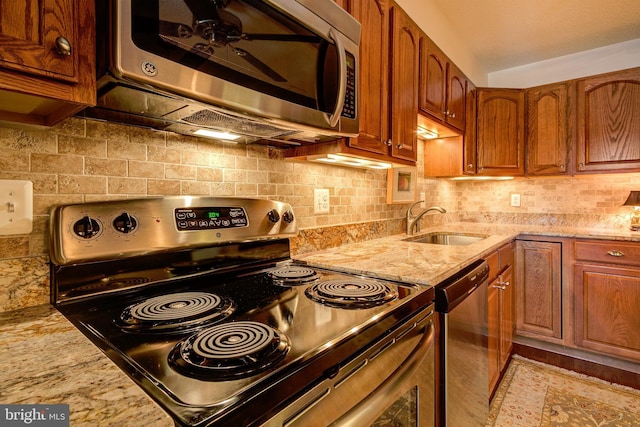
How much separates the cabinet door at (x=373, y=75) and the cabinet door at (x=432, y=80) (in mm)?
433

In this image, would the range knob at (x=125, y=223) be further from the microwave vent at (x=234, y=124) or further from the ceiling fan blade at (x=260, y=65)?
the ceiling fan blade at (x=260, y=65)

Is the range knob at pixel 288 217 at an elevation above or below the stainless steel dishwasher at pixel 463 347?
above

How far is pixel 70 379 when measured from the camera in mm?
475

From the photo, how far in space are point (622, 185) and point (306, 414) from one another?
10.5ft

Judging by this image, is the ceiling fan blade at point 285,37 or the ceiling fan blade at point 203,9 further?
the ceiling fan blade at point 285,37

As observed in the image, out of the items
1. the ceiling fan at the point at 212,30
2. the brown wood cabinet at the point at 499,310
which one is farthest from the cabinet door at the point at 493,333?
the ceiling fan at the point at 212,30

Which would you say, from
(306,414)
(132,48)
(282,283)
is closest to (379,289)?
(282,283)

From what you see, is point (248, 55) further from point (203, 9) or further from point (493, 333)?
point (493, 333)

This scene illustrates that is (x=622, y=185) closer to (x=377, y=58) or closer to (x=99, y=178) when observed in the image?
(x=377, y=58)

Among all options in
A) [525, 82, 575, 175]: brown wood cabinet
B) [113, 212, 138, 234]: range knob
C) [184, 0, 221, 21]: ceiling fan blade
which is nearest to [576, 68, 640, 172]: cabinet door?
[525, 82, 575, 175]: brown wood cabinet

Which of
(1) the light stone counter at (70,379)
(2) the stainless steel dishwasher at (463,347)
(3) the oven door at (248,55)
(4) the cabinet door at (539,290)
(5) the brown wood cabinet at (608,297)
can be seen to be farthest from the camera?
(4) the cabinet door at (539,290)

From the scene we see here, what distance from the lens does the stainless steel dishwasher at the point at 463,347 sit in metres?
1.13

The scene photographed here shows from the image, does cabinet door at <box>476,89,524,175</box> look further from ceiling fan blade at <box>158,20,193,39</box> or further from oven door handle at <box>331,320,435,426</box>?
ceiling fan blade at <box>158,20,193,39</box>

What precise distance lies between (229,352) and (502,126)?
297 centimetres
